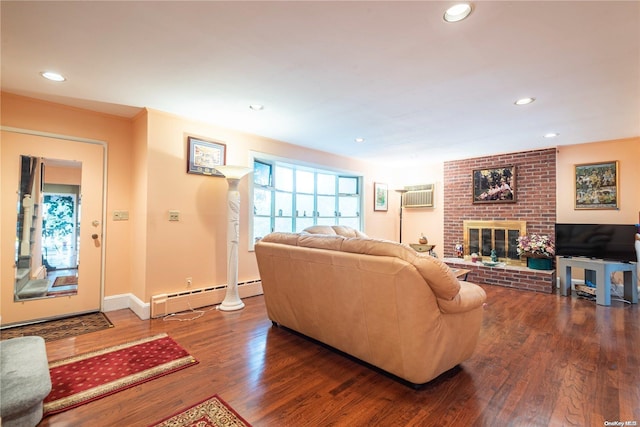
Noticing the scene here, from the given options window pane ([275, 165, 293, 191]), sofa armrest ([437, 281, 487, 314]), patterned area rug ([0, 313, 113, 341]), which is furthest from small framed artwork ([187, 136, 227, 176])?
sofa armrest ([437, 281, 487, 314])

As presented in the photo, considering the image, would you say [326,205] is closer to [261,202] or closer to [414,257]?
[261,202]

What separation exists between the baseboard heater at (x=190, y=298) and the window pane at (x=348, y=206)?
2.58m

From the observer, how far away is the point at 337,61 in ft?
7.16

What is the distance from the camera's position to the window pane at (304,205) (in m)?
5.16

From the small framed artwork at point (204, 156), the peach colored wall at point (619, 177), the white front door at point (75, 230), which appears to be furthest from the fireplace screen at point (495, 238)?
the white front door at point (75, 230)

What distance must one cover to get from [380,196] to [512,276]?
2829 millimetres

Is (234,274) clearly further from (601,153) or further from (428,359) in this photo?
(601,153)

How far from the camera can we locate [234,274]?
11.6 feet

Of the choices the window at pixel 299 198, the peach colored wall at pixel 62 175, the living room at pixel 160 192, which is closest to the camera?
the living room at pixel 160 192

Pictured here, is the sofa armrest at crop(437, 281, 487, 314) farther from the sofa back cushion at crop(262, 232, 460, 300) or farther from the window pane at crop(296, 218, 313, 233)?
the window pane at crop(296, 218, 313, 233)

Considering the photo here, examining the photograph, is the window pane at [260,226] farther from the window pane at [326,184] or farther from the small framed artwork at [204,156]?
the window pane at [326,184]

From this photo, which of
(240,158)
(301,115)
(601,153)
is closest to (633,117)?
(601,153)

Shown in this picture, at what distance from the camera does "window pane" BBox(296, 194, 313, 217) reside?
516 centimetres

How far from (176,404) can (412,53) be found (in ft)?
9.12
